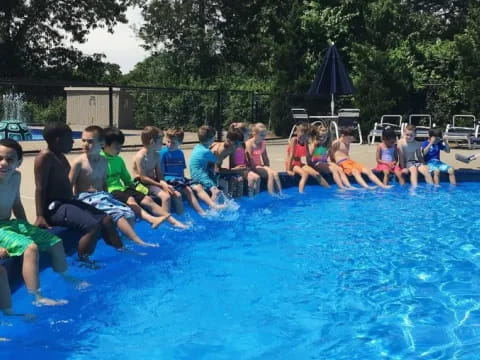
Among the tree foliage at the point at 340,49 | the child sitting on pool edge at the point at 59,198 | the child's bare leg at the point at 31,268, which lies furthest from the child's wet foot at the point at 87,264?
the tree foliage at the point at 340,49

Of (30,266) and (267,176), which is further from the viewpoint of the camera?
(267,176)

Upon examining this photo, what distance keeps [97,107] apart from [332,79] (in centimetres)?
1485

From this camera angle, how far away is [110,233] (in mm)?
5164

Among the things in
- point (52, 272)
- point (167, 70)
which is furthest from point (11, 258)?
point (167, 70)

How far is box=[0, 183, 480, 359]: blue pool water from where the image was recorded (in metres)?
3.58

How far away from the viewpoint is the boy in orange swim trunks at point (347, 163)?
10.2 metres

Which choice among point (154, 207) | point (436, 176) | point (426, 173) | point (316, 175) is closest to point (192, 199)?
point (154, 207)

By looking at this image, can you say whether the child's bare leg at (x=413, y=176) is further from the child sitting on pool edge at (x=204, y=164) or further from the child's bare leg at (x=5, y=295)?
the child's bare leg at (x=5, y=295)

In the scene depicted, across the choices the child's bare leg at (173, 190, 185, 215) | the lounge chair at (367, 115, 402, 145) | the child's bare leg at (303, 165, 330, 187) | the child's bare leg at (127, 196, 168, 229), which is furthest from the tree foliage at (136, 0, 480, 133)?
the child's bare leg at (127, 196, 168, 229)

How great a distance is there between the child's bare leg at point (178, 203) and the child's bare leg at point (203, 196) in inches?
21.9

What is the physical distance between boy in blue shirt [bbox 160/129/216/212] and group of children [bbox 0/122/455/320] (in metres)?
0.01

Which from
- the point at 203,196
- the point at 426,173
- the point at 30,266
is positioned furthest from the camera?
the point at 426,173

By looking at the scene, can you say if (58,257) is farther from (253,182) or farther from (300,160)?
(300,160)

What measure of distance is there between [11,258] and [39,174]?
1031 millimetres
